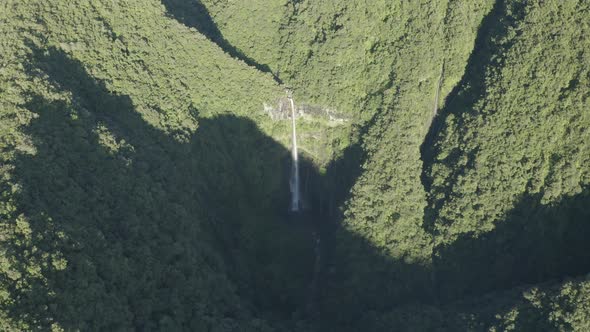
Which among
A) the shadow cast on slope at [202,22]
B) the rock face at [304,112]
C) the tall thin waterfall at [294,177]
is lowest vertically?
the tall thin waterfall at [294,177]

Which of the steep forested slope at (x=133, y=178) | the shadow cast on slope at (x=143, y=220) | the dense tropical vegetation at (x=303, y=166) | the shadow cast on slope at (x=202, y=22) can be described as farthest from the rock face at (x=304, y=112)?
the shadow cast on slope at (x=202, y=22)

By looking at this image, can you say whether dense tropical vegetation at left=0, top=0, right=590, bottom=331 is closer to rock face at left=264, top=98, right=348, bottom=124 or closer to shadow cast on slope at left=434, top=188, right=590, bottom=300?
shadow cast on slope at left=434, top=188, right=590, bottom=300

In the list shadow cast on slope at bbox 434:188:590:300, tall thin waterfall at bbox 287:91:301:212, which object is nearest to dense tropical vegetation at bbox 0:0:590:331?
shadow cast on slope at bbox 434:188:590:300

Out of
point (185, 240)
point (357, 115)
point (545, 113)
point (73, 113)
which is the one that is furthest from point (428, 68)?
point (73, 113)

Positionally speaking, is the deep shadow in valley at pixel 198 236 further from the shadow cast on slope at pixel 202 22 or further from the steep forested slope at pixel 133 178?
the shadow cast on slope at pixel 202 22

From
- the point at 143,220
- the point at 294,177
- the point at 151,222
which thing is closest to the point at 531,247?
the point at 294,177

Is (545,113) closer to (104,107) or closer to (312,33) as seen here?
(312,33)

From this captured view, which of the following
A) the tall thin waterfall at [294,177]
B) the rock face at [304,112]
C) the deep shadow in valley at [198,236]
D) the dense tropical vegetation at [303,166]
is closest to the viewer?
the deep shadow in valley at [198,236]
